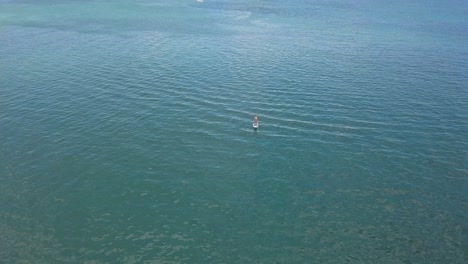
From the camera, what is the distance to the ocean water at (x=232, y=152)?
128 feet

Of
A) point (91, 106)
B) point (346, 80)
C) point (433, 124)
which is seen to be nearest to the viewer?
point (433, 124)

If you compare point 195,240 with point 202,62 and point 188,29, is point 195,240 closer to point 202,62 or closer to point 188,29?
point 202,62

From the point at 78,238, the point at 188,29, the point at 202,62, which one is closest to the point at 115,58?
the point at 202,62

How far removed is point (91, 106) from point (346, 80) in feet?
173

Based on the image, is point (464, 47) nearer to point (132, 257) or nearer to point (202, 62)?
point (202, 62)

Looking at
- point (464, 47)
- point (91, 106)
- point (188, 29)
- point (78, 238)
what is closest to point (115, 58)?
point (91, 106)

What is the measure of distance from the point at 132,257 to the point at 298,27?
11766cm

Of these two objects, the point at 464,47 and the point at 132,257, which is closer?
the point at 132,257

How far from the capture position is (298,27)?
451ft

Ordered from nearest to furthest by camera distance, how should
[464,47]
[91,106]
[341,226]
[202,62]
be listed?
[341,226]
[91,106]
[202,62]
[464,47]

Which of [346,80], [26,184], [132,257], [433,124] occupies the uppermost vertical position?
[346,80]

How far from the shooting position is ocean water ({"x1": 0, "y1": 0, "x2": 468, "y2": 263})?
128 feet

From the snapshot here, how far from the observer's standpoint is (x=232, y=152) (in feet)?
180

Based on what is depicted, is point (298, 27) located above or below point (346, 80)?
above
